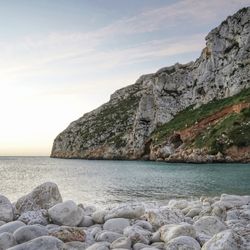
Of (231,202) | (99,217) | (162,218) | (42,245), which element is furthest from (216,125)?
(42,245)

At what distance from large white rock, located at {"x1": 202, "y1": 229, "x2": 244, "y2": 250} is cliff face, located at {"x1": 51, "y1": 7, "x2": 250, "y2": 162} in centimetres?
9625

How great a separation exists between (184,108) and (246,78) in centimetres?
2377

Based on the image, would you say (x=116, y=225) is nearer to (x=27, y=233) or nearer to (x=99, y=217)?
(x=99, y=217)

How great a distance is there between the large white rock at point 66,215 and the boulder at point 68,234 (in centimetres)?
149

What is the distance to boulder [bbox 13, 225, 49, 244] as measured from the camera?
9773mm

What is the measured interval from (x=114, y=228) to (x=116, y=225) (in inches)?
5.5

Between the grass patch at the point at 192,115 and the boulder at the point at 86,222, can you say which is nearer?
the boulder at the point at 86,222

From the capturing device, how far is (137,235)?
32.6 ft

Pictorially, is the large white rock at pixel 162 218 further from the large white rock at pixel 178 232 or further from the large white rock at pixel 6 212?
the large white rock at pixel 6 212

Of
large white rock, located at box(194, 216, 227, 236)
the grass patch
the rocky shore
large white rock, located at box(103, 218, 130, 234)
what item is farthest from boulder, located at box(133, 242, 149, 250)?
the grass patch

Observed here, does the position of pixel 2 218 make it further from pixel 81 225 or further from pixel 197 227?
pixel 197 227

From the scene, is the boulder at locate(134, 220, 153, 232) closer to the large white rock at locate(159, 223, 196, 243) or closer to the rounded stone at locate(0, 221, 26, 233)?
the large white rock at locate(159, 223, 196, 243)

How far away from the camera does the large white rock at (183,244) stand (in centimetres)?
887

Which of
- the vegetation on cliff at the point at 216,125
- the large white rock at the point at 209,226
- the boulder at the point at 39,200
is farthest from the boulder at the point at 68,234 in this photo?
the vegetation on cliff at the point at 216,125
